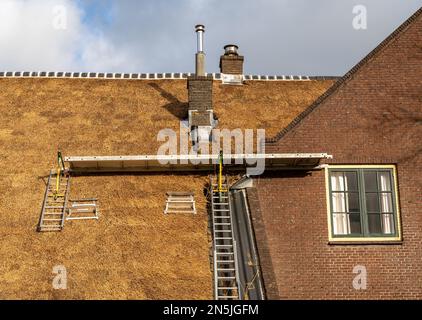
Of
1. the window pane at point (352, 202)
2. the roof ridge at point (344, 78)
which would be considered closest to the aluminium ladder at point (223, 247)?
the roof ridge at point (344, 78)

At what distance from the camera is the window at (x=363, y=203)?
48.2ft

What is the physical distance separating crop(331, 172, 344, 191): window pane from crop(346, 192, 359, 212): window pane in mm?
243

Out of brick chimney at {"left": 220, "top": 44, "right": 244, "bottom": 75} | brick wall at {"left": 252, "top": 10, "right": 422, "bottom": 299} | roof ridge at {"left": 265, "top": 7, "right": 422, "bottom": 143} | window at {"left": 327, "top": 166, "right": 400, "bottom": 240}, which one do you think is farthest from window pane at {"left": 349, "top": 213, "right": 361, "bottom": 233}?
brick chimney at {"left": 220, "top": 44, "right": 244, "bottom": 75}

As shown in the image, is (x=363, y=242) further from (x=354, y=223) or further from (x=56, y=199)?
(x=56, y=199)

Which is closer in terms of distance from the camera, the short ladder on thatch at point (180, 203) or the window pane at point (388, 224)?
the short ladder on thatch at point (180, 203)

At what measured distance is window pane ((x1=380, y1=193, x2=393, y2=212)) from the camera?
48.8 feet

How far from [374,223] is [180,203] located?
4.23 m

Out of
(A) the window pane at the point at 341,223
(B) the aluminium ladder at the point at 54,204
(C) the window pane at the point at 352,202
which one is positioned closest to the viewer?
(B) the aluminium ladder at the point at 54,204

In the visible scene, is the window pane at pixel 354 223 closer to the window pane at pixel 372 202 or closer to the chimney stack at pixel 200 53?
the window pane at pixel 372 202

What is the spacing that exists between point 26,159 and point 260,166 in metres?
5.53

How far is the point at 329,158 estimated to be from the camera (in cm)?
1491

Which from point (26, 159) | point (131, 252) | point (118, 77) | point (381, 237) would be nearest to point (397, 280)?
point (381, 237)

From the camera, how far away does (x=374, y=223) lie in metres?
14.8
